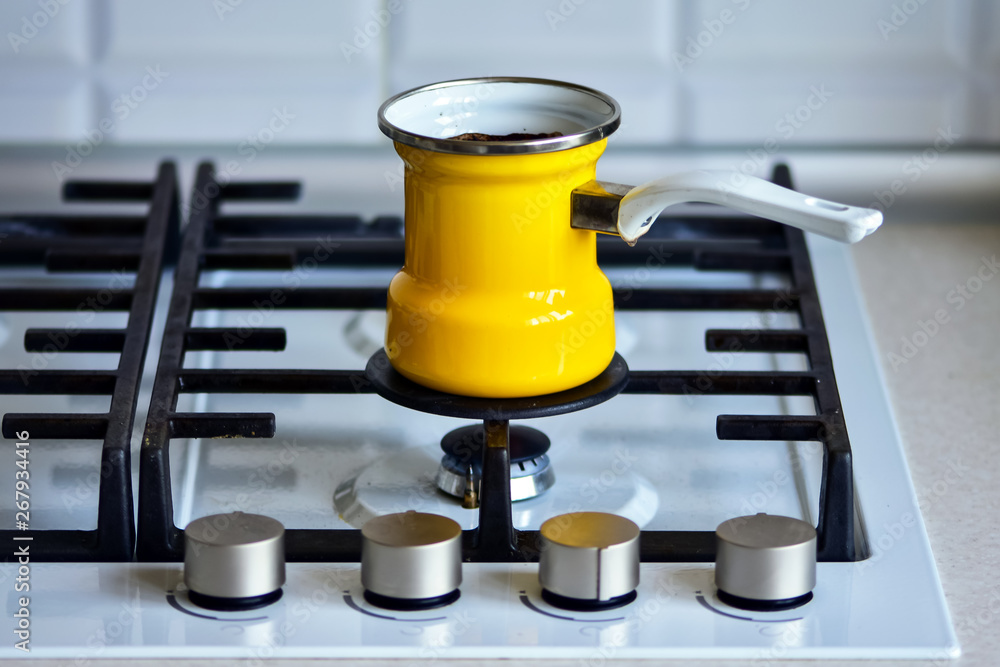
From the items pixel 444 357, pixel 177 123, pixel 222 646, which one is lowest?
pixel 222 646

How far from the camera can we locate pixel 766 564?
1.58 feet

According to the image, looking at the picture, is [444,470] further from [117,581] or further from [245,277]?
[245,277]

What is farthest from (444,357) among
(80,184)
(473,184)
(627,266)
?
(80,184)

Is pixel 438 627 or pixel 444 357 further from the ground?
pixel 444 357

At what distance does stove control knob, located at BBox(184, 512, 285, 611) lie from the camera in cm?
48

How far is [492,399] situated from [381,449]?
158 mm

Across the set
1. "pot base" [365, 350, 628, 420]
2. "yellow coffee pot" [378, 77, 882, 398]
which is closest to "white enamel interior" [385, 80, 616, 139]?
"yellow coffee pot" [378, 77, 882, 398]

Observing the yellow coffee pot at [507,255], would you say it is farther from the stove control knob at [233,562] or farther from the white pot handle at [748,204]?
the stove control knob at [233,562]

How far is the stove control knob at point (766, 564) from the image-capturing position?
0.48 meters

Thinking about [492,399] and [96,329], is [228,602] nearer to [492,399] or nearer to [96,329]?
[492,399]

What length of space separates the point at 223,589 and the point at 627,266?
1.52 feet

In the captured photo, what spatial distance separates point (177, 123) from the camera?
984mm

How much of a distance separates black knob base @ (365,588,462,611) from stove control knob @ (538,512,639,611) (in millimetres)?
44

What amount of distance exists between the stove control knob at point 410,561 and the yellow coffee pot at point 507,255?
7 cm
